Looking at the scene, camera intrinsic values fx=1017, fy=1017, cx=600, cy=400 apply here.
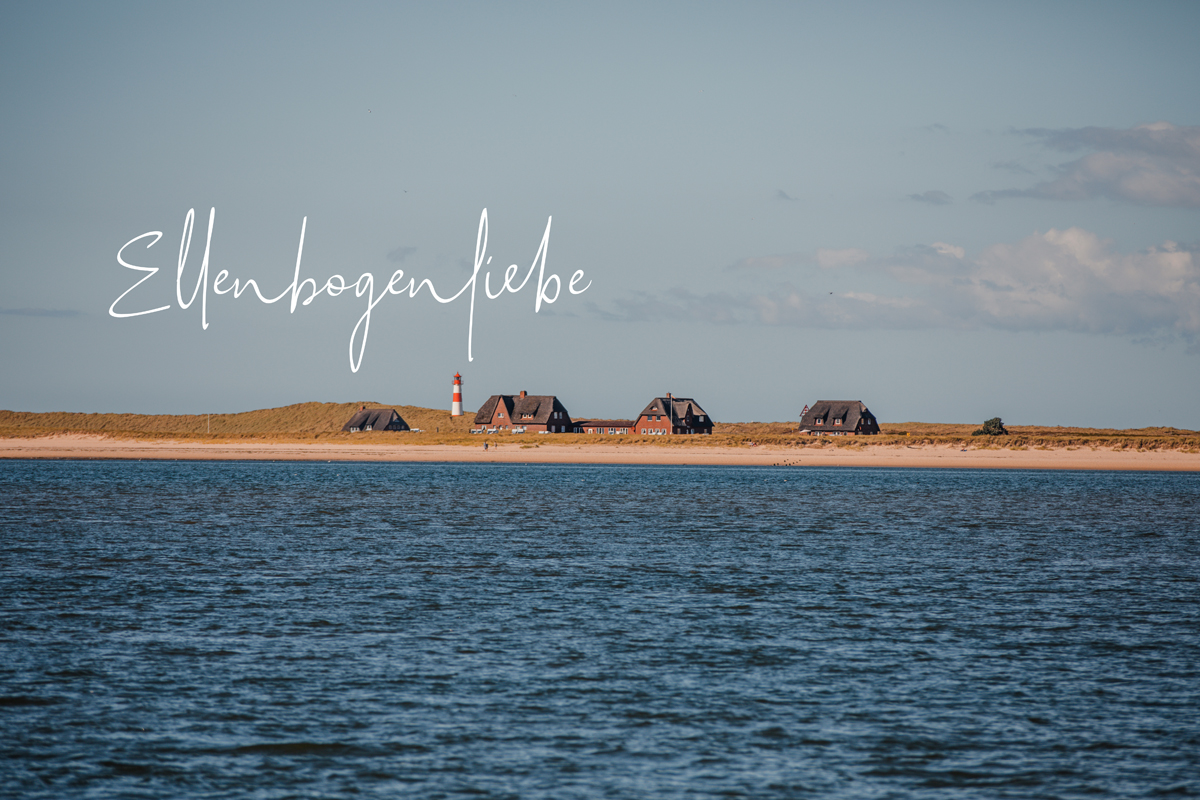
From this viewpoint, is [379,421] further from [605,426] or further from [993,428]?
[993,428]

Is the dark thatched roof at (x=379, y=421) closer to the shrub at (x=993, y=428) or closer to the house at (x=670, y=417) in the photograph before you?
the house at (x=670, y=417)

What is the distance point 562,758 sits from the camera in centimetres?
1145

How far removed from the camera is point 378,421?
148 m

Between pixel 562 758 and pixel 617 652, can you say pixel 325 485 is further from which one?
pixel 562 758

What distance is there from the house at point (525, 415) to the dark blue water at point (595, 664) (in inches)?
4195

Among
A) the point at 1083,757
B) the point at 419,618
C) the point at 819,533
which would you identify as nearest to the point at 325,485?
the point at 819,533

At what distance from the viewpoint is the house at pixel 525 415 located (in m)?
143

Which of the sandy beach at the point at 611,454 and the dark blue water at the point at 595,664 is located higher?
the sandy beach at the point at 611,454

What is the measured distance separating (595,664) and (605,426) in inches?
4933

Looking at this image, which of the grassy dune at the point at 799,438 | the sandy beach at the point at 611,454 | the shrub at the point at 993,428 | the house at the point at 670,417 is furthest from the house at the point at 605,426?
the shrub at the point at 993,428

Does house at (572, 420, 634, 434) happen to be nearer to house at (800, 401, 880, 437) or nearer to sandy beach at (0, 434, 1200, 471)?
house at (800, 401, 880, 437)

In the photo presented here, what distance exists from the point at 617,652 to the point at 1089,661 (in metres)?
7.59

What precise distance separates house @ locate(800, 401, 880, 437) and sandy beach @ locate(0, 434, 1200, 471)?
2595 cm

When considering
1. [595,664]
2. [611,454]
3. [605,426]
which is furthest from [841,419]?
[595,664]
